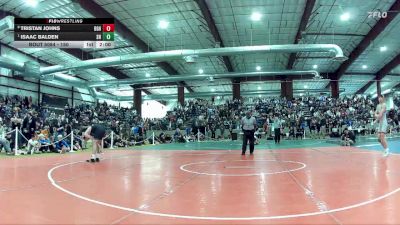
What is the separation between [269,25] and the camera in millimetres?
21500

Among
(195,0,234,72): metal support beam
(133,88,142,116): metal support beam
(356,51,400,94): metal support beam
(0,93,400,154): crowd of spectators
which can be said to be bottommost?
(0,93,400,154): crowd of spectators

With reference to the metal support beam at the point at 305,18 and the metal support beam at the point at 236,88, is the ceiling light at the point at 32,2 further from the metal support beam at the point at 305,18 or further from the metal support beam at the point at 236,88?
the metal support beam at the point at 236,88

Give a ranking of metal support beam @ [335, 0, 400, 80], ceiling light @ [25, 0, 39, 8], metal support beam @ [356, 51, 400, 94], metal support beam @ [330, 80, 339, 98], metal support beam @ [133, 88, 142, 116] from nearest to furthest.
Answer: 1. ceiling light @ [25, 0, 39, 8]
2. metal support beam @ [335, 0, 400, 80]
3. metal support beam @ [356, 51, 400, 94]
4. metal support beam @ [330, 80, 339, 98]
5. metal support beam @ [133, 88, 142, 116]

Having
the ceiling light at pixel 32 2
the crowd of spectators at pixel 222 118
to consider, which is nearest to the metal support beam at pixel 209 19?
the crowd of spectators at pixel 222 118

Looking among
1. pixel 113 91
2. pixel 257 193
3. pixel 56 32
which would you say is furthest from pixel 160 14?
pixel 113 91

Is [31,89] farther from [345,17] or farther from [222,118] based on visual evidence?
[345,17]

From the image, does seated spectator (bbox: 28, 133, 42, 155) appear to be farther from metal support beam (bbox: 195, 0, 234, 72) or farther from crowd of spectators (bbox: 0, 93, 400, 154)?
metal support beam (bbox: 195, 0, 234, 72)

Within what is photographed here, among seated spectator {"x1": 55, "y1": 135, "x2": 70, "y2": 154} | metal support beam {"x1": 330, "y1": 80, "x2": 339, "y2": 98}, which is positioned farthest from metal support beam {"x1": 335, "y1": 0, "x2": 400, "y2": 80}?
seated spectator {"x1": 55, "y1": 135, "x2": 70, "y2": 154}

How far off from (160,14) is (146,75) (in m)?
16.6

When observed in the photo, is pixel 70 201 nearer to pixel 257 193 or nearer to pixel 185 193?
pixel 185 193

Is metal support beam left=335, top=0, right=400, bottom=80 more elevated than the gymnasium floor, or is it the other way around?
metal support beam left=335, top=0, right=400, bottom=80
